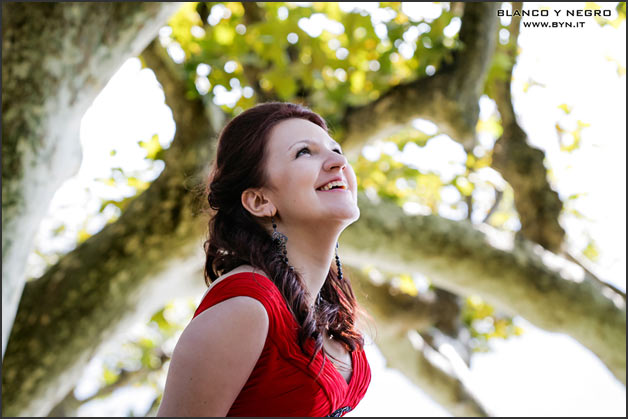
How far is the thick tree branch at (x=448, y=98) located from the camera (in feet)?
14.3

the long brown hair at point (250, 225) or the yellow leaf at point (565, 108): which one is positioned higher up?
the long brown hair at point (250, 225)

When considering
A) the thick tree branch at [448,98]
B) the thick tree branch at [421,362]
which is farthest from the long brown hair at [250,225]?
the thick tree branch at [421,362]

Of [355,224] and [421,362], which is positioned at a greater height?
[355,224]

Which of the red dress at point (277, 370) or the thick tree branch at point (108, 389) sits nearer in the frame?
the red dress at point (277, 370)

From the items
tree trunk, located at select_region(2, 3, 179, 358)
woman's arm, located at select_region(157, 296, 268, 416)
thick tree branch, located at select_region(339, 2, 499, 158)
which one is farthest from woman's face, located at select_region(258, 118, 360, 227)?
thick tree branch, located at select_region(339, 2, 499, 158)

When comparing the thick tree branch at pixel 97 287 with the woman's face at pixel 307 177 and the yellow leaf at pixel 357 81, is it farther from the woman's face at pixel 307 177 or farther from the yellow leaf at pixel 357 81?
the woman's face at pixel 307 177

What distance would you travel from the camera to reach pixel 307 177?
66.7 inches

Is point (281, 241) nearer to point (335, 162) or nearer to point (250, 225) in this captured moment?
point (250, 225)

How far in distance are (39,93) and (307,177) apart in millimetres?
1527

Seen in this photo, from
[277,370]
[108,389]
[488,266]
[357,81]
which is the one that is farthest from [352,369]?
[108,389]

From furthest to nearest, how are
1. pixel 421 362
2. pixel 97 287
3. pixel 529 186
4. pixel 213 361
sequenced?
1. pixel 421 362
2. pixel 529 186
3. pixel 97 287
4. pixel 213 361

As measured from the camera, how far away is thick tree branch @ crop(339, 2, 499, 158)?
4363 millimetres

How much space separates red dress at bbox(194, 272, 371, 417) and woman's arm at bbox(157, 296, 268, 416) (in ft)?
0.18

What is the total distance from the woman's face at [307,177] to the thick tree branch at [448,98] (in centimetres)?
273
